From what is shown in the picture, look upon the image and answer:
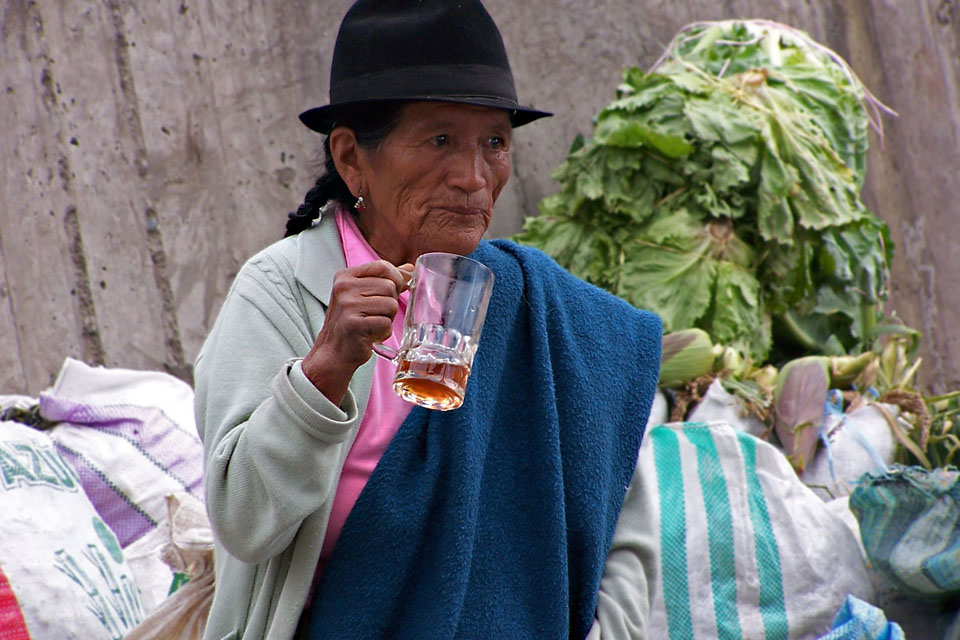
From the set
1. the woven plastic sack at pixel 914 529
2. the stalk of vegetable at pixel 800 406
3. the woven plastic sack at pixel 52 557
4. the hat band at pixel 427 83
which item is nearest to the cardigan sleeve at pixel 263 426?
the hat band at pixel 427 83

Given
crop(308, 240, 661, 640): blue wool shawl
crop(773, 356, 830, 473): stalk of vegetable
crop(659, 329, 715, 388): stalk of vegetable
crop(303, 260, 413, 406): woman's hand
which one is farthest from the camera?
crop(659, 329, 715, 388): stalk of vegetable

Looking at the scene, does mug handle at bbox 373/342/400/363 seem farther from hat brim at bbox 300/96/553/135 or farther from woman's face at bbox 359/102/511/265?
hat brim at bbox 300/96/553/135

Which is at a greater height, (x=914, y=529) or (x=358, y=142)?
(x=358, y=142)

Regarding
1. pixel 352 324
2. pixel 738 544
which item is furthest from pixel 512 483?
pixel 738 544

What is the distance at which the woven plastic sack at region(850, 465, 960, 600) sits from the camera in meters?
2.69

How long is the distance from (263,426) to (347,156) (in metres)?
0.60

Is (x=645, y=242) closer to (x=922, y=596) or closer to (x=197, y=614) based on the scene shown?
(x=922, y=596)

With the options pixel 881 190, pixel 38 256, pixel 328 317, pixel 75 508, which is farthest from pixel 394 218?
pixel 881 190

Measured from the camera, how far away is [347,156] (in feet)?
6.80

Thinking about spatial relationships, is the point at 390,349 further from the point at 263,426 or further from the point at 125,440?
the point at 125,440

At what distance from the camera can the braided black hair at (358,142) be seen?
199 centimetres

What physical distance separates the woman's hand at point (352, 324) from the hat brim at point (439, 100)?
14.1 inches

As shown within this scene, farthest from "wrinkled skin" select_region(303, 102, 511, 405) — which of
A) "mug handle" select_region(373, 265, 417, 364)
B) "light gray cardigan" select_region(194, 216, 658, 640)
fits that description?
"mug handle" select_region(373, 265, 417, 364)

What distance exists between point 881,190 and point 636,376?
3.17 metres
